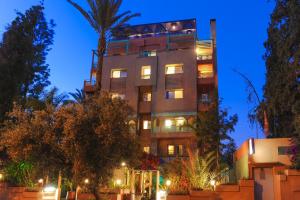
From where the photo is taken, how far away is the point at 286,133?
22953 millimetres

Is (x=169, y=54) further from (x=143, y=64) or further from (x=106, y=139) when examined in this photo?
(x=106, y=139)

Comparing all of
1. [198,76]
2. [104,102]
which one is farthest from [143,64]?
[104,102]

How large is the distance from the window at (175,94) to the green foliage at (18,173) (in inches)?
774

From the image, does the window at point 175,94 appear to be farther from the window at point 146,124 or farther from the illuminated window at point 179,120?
the window at point 146,124

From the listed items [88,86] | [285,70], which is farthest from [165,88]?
[285,70]

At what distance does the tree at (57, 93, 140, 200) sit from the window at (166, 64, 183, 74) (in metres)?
25.0

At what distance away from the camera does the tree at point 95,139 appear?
12.2 meters

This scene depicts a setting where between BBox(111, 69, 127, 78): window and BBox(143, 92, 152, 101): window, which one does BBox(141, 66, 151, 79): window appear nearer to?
BBox(143, 92, 152, 101): window

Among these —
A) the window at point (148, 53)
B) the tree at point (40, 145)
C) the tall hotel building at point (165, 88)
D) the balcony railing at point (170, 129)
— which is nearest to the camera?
the tree at point (40, 145)

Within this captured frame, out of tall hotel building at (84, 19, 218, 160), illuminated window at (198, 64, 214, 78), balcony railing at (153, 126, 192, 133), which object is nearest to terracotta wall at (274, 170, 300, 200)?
tall hotel building at (84, 19, 218, 160)

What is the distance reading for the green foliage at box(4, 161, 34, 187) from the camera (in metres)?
20.1

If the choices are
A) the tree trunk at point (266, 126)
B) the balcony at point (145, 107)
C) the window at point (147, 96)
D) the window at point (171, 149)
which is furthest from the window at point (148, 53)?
the tree trunk at point (266, 126)

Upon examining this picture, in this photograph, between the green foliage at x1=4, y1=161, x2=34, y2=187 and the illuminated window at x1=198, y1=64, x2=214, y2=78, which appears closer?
the green foliage at x1=4, y1=161, x2=34, y2=187

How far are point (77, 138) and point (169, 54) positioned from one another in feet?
90.9
